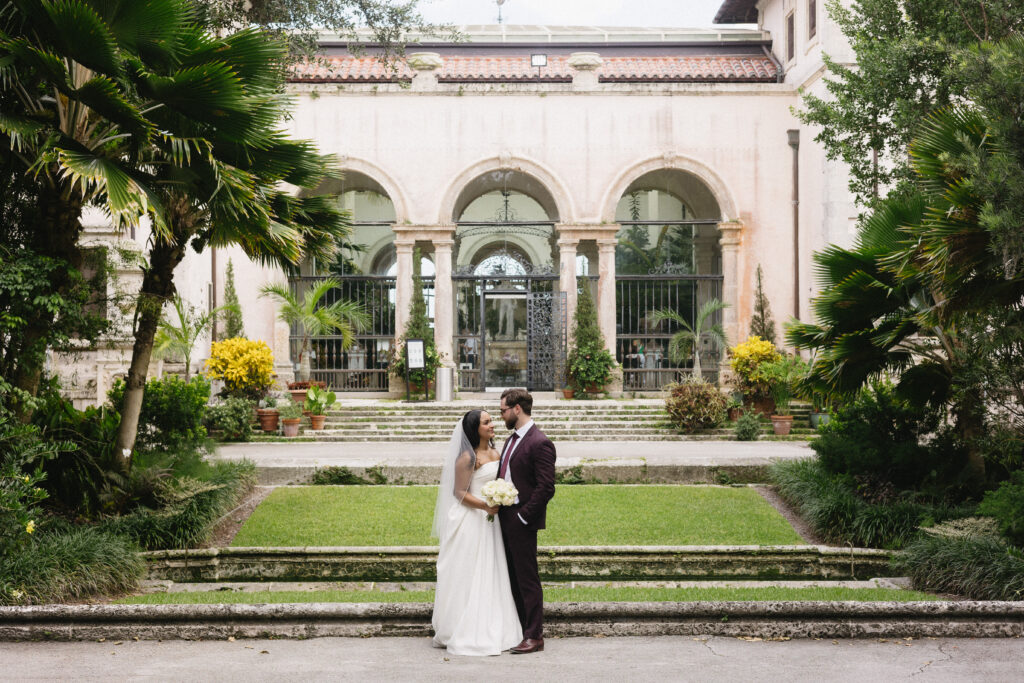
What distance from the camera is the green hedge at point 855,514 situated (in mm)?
9258

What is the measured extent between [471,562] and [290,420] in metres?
12.2

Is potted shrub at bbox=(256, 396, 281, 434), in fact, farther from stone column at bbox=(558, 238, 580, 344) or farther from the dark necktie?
the dark necktie

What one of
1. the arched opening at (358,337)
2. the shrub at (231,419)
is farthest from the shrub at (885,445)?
the arched opening at (358,337)

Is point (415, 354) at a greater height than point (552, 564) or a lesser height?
greater

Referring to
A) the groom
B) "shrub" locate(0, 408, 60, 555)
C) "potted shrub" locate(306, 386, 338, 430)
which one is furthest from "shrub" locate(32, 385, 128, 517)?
"potted shrub" locate(306, 386, 338, 430)

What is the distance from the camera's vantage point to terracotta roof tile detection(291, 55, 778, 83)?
2274 cm

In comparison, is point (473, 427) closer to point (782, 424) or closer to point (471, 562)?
point (471, 562)

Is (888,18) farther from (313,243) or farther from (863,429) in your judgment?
(313,243)

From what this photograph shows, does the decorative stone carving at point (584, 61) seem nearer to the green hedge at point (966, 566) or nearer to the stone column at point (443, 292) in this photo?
the stone column at point (443, 292)

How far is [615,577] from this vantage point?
8.88 metres

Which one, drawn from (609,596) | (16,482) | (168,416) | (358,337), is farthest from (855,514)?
(358,337)

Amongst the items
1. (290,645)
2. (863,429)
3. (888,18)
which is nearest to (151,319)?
(290,645)

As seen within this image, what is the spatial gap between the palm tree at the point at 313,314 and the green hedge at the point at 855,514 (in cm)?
1242

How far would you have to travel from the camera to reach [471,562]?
600cm
